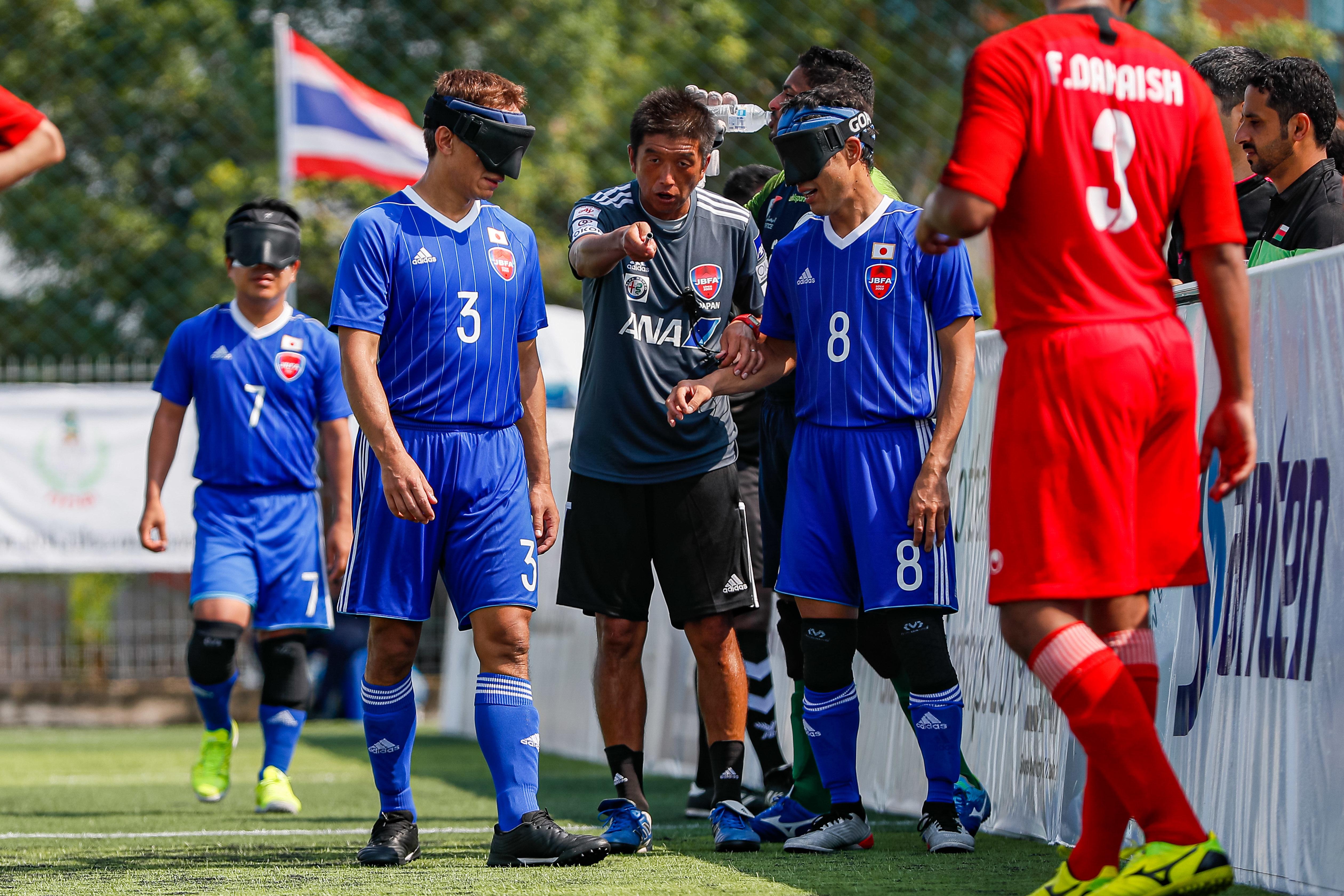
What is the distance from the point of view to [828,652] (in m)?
5.01

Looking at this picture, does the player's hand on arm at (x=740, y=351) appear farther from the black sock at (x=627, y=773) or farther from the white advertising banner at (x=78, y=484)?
the white advertising banner at (x=78, y=484)

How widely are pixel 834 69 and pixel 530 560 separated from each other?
2.18 metres

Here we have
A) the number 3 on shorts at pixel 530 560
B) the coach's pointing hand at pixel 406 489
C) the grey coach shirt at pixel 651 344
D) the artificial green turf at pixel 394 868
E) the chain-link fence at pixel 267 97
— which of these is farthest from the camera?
the chain-link fence at pixel 267 97

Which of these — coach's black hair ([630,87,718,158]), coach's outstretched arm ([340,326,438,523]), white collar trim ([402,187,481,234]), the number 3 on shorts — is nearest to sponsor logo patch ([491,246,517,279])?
white collar trim ([402,187,481,234])

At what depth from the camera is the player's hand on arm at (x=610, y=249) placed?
16.2 ft

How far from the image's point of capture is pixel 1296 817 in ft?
13.1

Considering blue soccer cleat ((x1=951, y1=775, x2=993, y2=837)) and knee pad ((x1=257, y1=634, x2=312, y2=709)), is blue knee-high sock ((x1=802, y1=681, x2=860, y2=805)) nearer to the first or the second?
blue soccer cleat ((x1=951, y1=775, x2=993, y2=837))

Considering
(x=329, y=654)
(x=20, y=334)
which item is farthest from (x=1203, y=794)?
(x=20, y=334)

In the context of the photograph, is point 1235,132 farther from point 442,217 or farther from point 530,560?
point 530,560

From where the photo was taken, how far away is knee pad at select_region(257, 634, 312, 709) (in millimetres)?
7504

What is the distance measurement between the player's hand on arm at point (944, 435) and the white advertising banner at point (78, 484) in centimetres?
1061

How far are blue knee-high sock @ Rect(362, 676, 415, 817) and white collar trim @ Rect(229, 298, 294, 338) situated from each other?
2.90 m

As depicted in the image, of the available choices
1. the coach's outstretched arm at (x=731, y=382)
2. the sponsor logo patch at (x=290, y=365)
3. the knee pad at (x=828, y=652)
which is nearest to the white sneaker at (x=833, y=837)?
the knee pad at (x=828, y=652)

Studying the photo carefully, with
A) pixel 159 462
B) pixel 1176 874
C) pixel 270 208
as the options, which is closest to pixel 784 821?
pixel 1176 874
